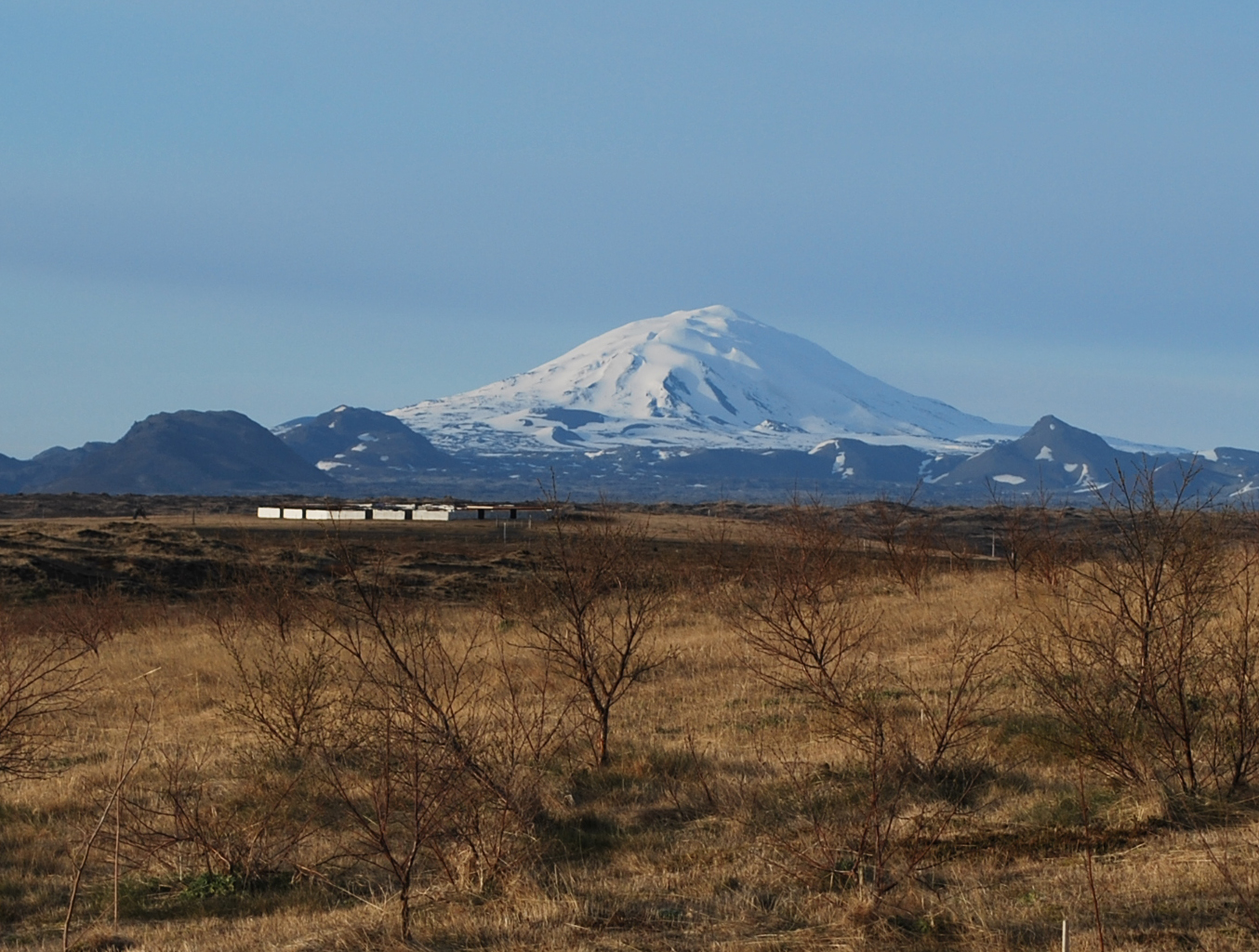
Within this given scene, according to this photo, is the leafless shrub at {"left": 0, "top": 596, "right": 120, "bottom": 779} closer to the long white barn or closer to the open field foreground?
the open field foreground

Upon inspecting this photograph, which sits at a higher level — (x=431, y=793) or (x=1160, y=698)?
(x=1160, y=698)

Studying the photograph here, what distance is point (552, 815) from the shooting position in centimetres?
870

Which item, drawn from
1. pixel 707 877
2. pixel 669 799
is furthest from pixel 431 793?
pixel 669 799

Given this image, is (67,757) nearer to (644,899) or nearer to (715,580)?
(644,899)

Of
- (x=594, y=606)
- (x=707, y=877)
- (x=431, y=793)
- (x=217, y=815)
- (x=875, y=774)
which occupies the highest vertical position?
(x=594, y=606)

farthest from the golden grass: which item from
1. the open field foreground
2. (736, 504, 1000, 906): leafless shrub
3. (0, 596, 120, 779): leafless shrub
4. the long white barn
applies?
the long white barn

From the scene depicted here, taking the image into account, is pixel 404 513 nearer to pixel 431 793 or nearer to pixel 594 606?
pixel 594 606

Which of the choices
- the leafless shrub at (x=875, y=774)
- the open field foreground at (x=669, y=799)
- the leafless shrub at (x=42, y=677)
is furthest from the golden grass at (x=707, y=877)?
the leafless shrub at (x=42, y=677)

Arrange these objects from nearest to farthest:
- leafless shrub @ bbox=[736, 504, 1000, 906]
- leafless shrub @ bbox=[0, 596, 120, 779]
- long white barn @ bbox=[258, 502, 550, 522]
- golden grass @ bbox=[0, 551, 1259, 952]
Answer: golden grass @ bbox=[0, 551, 1259, 952] → leafless shrub @ bbox=[736, 504, 1000, 906] → leafless shrub @ bbox=[0, 596, 120, 779] → long white barn @ bbox=[258, 502, 550, 522]

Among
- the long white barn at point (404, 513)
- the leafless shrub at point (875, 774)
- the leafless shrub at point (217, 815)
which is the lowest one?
the leafless shrub at point (217, 815)

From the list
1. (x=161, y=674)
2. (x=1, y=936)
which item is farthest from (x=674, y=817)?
(x=161, y=674)

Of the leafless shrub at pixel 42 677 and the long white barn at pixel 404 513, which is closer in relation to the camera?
the leafless shrub at pixel 42 677

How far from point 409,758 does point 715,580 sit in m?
17.3

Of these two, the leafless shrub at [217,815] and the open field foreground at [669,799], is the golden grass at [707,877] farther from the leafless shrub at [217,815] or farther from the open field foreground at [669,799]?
the leafless shrub at [217,815]
